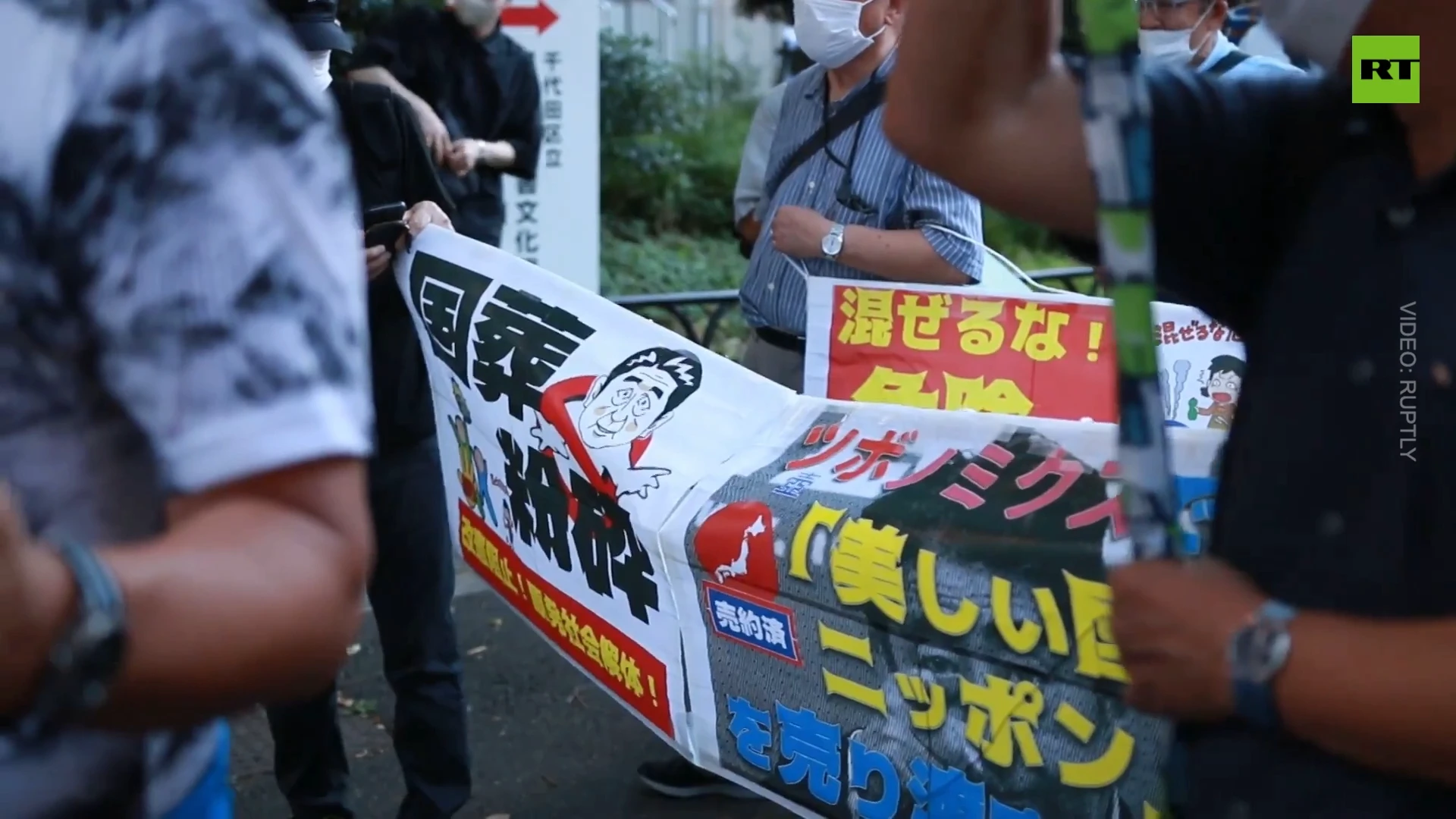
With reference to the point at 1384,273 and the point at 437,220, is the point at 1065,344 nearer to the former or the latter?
the point at 437,220

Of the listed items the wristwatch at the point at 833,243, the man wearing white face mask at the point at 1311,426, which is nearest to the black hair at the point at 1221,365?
the wristwatch at the point at 833,243

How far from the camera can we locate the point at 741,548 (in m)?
2.43

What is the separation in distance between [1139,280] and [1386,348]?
0.21 metres

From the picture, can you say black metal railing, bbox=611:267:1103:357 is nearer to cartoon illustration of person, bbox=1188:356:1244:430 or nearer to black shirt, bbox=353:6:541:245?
black shirt, bbox=353:6:541:245

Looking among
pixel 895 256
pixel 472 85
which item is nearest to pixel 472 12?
pixel 472 85

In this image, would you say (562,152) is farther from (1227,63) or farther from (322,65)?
(1227,63)

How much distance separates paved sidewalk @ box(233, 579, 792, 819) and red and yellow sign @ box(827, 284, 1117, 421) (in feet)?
4.27

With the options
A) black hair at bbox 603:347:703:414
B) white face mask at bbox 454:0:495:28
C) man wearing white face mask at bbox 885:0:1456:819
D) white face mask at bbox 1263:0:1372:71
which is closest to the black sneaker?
black hair at bbox 603:347:703:414

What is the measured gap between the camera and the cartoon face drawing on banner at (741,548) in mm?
2377

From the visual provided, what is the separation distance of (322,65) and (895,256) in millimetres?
1350

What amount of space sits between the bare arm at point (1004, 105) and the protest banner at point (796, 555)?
665mm

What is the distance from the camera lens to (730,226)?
12516 millimetres

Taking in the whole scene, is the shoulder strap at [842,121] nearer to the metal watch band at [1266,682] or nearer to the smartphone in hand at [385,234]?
the smartphone in hand at [385,234]

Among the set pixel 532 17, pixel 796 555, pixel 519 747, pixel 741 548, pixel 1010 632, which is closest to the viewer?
pixel 1010 632
